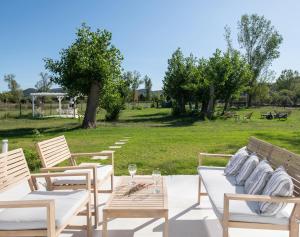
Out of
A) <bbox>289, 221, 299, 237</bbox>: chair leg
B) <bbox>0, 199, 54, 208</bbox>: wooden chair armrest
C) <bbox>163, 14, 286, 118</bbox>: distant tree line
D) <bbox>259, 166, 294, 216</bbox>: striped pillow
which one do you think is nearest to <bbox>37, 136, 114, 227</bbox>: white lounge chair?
<bbox>0, 199, 54, 208</bbox>: wooden chair armrest

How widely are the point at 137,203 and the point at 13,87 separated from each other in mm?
49082

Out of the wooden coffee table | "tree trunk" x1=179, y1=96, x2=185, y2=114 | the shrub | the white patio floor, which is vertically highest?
"tree trunk" x1=179, y1=96, x2=185, y2=114

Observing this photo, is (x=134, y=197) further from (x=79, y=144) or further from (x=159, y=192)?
(x=79, y=144)

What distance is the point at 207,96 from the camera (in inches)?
979

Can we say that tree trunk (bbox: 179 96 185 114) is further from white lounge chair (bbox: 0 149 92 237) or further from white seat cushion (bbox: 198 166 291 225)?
white lounge chair (bbox: 0 149 92 237)

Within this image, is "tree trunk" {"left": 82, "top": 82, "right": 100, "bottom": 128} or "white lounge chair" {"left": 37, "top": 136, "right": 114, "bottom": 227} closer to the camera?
"white lounge chair" {"left": 37, "top": 136, "right": 114, "bottom": 227}

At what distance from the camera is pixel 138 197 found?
3.36 m

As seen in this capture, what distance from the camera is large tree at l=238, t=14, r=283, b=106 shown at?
43.0 metres

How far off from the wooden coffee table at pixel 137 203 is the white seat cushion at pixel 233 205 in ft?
1.68

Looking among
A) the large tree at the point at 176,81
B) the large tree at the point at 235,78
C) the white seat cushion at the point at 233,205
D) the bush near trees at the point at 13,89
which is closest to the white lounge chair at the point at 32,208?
the white seat cushion at the point at 233,205

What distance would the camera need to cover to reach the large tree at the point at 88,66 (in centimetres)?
1548

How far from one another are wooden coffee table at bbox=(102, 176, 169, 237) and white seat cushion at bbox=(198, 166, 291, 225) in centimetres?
51

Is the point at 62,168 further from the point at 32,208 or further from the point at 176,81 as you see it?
the point at 176,81

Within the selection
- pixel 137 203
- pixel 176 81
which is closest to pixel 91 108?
pixel 176 81
